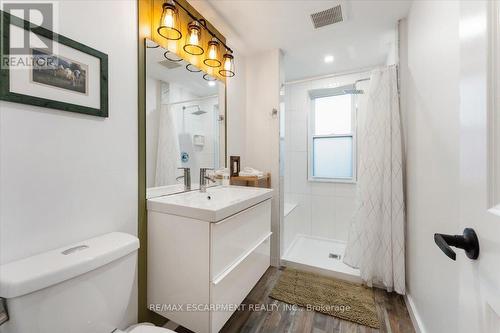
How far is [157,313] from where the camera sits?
127cm

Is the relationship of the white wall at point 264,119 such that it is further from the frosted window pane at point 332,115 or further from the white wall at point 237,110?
the frosted window pane at point 332,115

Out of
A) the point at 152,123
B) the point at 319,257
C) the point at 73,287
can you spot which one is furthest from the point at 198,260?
the point at 319,257

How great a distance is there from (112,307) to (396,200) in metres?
2.03

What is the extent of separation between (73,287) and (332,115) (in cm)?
314

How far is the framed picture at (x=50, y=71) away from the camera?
76 cm

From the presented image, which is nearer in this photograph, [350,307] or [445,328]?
[445,328]

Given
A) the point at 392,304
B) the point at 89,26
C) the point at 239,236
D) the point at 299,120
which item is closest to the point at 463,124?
the point at 239,236

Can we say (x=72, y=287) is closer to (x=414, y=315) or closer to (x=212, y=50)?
(x=212, y=50)

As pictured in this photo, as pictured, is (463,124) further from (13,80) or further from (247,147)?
(247,147)

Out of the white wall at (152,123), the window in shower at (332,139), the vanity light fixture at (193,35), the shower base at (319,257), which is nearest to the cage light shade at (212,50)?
the vanity light fixture at (193,35)

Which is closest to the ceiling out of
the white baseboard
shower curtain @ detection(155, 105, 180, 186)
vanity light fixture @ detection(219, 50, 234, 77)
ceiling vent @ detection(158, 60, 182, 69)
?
vanity light fixture @ detection(219, 50, 234, 77)

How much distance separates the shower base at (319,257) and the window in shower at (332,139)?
2.89 feet

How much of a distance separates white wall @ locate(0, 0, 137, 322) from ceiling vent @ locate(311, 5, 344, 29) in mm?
1345

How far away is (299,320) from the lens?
1.50 m
